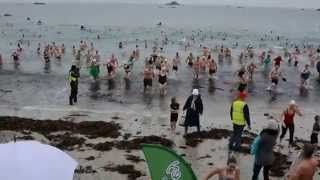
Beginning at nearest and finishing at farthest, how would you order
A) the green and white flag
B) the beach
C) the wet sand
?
the green and white flag
the wet sand
the beach

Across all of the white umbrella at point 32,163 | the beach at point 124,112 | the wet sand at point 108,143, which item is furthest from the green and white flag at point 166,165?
the wet sand at point 108,143

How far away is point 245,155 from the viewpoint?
13719 mm

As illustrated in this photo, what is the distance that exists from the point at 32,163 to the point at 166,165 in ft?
7.07

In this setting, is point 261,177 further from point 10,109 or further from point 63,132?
point 10,109

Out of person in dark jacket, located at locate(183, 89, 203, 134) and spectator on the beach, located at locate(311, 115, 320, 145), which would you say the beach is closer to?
person in dark jacket, located at locate(183, 89, 203, 134)

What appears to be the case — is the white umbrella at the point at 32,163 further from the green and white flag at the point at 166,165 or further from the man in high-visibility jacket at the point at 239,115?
the man in high-visibility jacket at the point at 239,115

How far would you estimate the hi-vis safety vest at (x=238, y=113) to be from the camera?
1314 centimetres

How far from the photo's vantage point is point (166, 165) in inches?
316

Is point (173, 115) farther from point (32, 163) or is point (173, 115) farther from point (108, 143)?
point (32, 163)

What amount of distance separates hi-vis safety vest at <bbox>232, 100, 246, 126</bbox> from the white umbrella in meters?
6.66

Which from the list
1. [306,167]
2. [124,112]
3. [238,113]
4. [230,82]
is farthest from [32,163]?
[230,82]

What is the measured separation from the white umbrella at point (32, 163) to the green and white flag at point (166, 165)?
4.62ft

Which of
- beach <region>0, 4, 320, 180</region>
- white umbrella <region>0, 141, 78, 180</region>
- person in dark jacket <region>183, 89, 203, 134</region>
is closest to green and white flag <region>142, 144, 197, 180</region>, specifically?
white umbrella <region>0, 141, 78, 180</region>

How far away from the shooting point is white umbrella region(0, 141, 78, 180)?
674 cm
